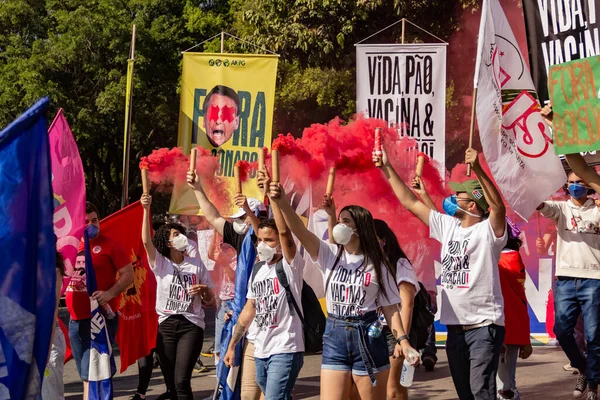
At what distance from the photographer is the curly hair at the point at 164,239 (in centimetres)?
852

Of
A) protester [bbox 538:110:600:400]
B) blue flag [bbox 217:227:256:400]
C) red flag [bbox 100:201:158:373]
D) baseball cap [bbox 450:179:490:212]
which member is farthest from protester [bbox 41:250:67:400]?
protester [bbox 538:110:600:400]

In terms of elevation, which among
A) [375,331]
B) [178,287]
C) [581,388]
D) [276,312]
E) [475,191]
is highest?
[475,191]

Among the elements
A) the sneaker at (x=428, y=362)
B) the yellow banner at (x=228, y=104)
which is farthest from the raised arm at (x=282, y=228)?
the yellow banner at (x=228, y=104)

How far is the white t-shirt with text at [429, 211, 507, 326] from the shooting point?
250 inches

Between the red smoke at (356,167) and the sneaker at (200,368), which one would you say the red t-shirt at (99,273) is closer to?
the red smoke at (356,167)

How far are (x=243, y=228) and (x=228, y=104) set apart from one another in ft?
14.4

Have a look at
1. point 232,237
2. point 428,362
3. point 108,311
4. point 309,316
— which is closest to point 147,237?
point 108,311

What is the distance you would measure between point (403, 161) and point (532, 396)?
240 centimetres

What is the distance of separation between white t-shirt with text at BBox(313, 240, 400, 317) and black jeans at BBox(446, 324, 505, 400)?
578 mm

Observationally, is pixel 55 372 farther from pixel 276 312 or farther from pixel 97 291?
pixel 276 312

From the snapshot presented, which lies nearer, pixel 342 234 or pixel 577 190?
pixel 342 234

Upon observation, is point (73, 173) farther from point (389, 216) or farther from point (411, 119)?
point (411, 119)

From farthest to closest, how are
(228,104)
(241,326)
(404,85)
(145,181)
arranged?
(228,104)
(404,85)
(145,181)
(241,326)

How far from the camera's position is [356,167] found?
8.24m
